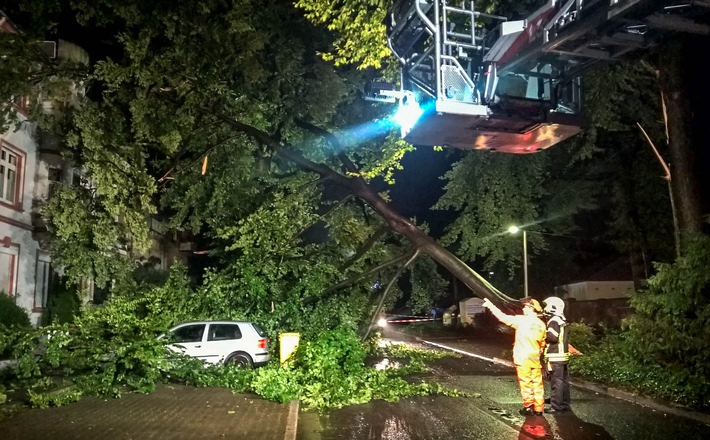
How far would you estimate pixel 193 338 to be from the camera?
49.5 feet

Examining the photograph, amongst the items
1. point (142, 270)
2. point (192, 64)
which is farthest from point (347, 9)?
point (142, 270)

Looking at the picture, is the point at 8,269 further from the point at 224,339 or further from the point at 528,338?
the point at 528,338

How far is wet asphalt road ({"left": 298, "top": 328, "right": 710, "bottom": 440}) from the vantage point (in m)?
8.05

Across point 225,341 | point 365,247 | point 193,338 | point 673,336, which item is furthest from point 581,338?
point 193,338

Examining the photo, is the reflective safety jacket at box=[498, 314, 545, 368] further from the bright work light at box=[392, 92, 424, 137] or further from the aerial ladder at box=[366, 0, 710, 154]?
the bright work light at box=[392, 92, 424, 137]

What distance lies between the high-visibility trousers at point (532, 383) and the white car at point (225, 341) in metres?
7.90

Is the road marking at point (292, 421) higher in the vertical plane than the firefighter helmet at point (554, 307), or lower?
lower

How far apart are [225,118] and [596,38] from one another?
10066mm

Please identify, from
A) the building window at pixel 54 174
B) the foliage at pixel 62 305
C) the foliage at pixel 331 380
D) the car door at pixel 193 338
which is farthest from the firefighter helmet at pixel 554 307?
the building window at pixel 54 174

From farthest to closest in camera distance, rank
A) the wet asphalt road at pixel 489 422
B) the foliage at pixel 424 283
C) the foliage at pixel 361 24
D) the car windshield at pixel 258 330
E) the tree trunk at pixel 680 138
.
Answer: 1. the foliage at pixel 424 283
2. the car windshield at pixel 258 330
3. the tree trunk at pixel 680 138
4. the foliage at pixel 361 24
5. the wet asphalt road at pixel 489 422

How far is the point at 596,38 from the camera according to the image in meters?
6.64

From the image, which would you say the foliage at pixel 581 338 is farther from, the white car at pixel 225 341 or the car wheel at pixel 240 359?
the car wheel at pixel 240 359

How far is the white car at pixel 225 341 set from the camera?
14969mm

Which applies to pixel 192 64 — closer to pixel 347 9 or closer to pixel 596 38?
pixel 347 9
